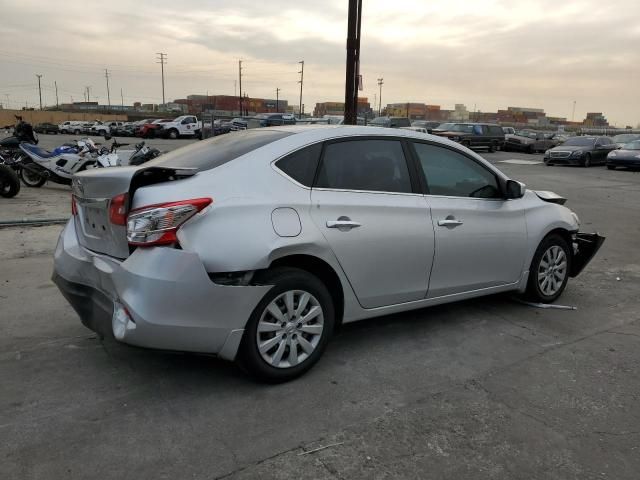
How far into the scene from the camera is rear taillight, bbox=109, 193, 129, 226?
3.21m

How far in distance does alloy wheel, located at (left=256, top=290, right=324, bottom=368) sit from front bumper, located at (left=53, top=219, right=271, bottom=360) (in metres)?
0.17

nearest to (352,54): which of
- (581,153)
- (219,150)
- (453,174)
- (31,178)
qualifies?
(453,174)

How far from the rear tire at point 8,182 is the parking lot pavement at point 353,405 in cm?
706

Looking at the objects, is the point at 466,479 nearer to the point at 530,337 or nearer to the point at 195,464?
the point at 195,464

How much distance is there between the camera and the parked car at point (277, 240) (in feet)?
10.1

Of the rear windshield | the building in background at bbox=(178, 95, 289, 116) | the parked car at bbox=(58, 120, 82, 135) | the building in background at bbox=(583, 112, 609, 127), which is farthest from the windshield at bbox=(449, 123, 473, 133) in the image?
the building in background at bbox=(583, 112, 609, 127)

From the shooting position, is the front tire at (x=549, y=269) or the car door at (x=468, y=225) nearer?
the car door at (x=468, y=225)

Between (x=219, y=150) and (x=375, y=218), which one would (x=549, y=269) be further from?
(x=219, y=150)

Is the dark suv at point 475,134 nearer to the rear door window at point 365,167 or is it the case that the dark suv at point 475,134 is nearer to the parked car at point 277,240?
the parked car at point 277,240

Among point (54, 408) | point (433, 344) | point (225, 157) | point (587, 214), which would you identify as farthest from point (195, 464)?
point (587, 214)

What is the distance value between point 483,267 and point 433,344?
0.81 meters

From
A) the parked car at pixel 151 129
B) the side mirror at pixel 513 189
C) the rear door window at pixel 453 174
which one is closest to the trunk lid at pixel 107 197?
the rear door window at pixel 453 174

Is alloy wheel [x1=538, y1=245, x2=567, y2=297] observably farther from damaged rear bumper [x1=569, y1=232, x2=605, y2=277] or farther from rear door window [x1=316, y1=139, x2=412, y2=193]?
rear door window [x1=316, y1=139, x2=412, y2=193]

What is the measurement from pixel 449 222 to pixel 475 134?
92.9ft
